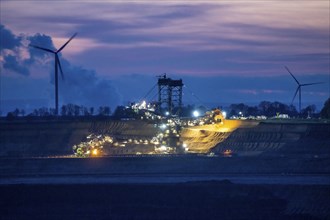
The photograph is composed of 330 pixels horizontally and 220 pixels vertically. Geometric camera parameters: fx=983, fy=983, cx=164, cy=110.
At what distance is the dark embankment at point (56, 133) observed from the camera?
434 feet

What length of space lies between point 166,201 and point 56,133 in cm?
6924

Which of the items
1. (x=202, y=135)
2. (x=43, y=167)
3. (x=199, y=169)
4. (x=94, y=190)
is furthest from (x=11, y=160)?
(x=202, y=135)

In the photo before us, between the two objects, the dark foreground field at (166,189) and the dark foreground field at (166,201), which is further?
the dark foreground field at (166,189)

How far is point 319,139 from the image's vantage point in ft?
377

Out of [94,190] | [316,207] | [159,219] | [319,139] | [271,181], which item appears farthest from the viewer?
[319,139]

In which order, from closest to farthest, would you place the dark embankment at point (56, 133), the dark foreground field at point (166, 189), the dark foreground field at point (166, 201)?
the dark foreground field at point (166, 201) < the dark foreground field at point (166, 189) < the dark embankment at point (56, 133)

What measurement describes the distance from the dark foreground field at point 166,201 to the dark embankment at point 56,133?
173 ft

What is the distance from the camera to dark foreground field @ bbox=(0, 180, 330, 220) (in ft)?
218

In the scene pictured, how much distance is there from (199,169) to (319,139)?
25920mm

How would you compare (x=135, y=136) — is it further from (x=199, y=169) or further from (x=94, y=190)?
(x=94, y=190)

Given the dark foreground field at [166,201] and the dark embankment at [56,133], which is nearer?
the dark foreground field at [166,201]

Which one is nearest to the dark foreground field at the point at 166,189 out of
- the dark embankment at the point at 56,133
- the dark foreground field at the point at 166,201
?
the dark foreground field at the point at 166,201

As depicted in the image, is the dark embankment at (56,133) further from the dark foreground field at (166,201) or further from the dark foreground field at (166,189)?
the dark foreground field at (166,201)

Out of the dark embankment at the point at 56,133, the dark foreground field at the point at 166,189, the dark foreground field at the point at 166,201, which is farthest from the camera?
the dark embankment at the point at 56,133
